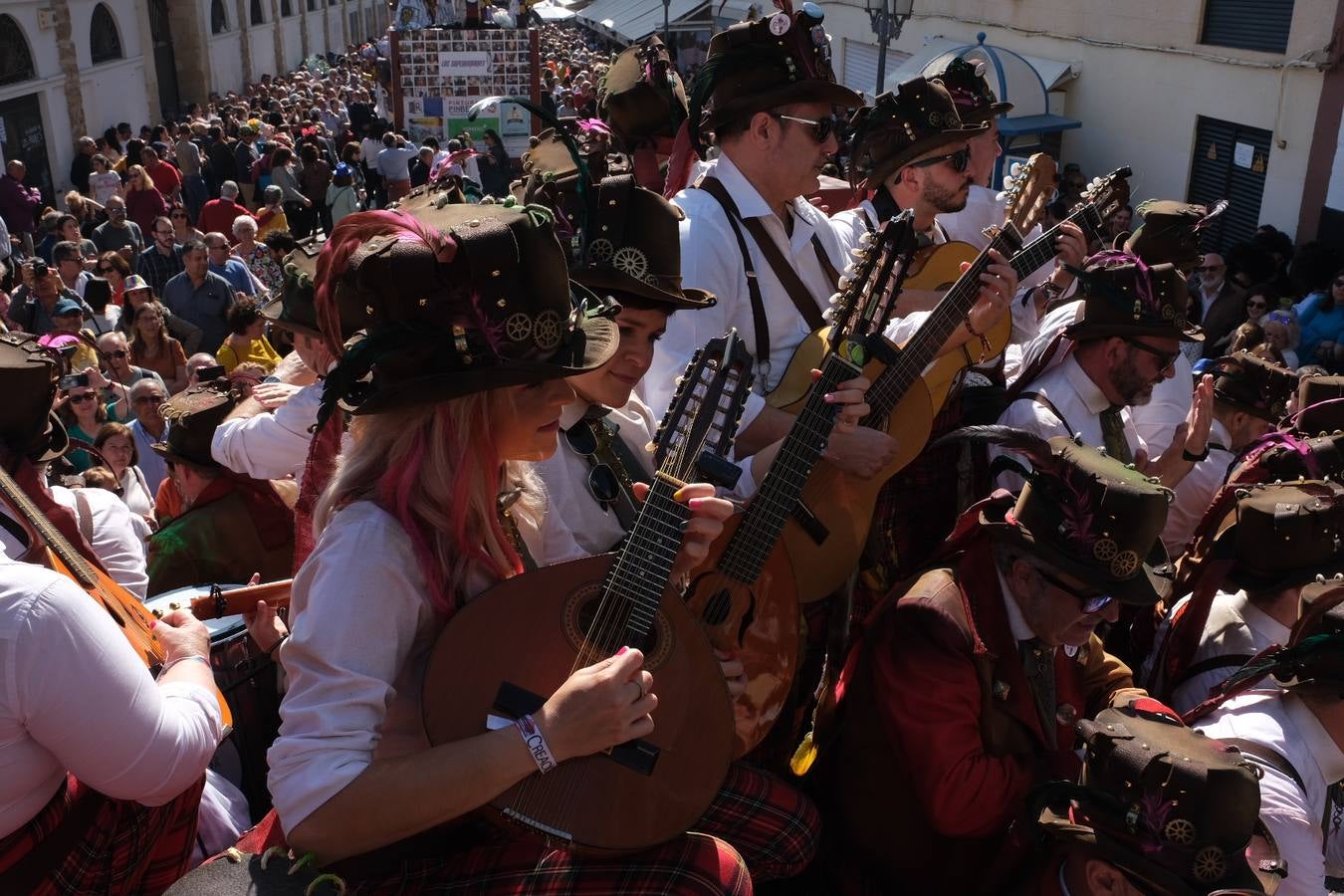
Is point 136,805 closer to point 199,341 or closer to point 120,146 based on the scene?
point 199,341

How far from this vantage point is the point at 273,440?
385 centimetres

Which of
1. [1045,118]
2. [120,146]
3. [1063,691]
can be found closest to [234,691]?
[1063,691]

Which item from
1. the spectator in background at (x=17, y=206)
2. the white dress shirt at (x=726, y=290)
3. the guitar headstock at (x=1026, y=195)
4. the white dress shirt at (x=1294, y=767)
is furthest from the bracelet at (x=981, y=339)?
the spectator in background at (x=17, y=206)

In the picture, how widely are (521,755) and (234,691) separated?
1.39 metres

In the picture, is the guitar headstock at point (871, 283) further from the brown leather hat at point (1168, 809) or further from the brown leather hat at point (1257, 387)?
the brown leather hat at point (1257, 387)

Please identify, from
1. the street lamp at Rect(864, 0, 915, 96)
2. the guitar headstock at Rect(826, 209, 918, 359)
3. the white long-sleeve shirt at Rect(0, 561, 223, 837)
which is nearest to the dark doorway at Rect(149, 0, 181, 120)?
the street lamp at Rect(864, 0, 915, 96)

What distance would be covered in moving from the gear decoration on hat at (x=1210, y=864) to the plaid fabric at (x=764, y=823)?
3.00 ft

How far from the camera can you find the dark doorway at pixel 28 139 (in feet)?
68.1

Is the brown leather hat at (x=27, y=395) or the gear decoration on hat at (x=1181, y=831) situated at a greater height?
the brown leather hat at (x=27, y=395)

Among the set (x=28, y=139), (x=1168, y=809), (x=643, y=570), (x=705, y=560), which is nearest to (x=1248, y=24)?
(x=705, y=560)

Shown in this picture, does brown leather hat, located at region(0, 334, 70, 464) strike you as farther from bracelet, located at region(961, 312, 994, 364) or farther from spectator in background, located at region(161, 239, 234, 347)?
spectator in background, located at region(161, 239, 234, 347)

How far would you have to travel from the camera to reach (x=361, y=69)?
1513 inches

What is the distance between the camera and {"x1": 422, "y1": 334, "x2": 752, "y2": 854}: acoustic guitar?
2.08m

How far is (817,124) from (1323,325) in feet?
24.2
